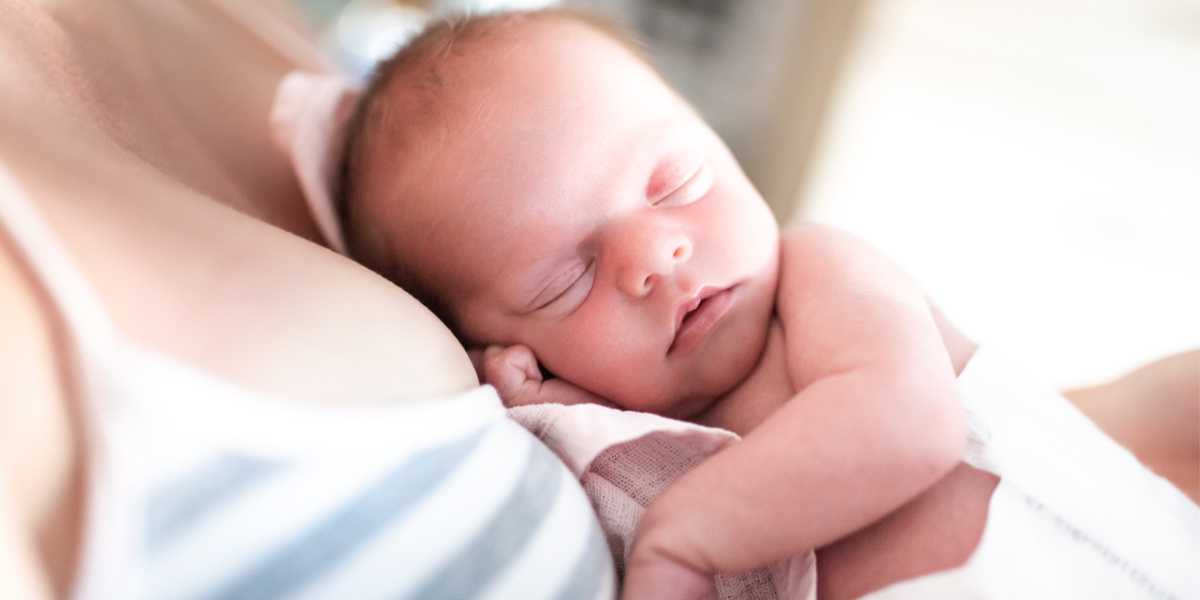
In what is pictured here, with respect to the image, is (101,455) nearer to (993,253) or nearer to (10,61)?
(10,61)

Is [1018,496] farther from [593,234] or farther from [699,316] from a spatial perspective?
[593,234]

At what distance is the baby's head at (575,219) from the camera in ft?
2.32

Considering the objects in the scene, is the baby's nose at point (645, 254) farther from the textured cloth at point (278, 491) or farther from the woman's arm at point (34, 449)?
the woman's arm at point (34, 449)

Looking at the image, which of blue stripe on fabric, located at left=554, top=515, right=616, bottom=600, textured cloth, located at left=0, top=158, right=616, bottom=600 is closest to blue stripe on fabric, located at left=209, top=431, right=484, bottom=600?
textured cloth, located at left=0, top=158, right=616, bottom=600

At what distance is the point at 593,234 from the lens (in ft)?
2.35

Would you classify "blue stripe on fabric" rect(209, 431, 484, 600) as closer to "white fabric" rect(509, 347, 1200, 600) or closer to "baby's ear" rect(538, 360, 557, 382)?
"white fabric" rect(509, 347, 1200, 600)

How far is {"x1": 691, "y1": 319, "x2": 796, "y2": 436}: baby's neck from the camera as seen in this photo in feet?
2.34

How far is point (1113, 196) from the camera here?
4.74 feet

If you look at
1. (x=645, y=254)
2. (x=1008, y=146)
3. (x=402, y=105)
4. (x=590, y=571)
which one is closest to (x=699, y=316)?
(x=645, y=254)

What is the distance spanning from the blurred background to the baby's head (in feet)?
1.04

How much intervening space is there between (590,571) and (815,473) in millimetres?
186

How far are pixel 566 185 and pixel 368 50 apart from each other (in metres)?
1.26

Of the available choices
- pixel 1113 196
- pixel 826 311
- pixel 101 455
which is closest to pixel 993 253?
pixel 1113 196

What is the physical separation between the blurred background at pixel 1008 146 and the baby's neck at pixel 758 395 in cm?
63
